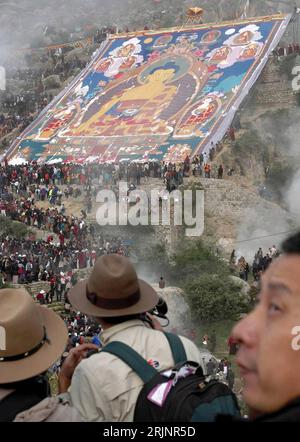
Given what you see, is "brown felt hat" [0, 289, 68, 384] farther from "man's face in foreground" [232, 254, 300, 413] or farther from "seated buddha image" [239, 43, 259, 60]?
"seated buddha image" [239, 43, 259, 60]

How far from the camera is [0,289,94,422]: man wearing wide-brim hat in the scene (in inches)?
A: 105

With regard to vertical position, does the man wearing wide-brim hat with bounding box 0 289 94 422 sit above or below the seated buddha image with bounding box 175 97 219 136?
above

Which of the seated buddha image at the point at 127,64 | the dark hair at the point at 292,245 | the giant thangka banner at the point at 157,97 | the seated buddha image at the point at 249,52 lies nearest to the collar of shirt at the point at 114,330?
the dark hair at the point at 292,245

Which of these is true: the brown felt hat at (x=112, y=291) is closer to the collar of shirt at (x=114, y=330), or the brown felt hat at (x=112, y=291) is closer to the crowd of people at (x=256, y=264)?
the collar of shirt at (x=114, y=330)

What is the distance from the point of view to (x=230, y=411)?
7.86ft

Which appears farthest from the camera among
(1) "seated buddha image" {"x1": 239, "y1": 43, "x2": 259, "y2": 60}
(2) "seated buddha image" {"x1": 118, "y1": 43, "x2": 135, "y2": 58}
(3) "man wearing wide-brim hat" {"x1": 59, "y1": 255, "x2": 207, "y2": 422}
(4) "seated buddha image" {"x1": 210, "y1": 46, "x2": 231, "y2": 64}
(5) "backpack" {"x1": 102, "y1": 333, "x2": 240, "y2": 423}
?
(2) "seated buddha image" {"x1": 118, "y1": 43, "x2": 135, "y2": 58}

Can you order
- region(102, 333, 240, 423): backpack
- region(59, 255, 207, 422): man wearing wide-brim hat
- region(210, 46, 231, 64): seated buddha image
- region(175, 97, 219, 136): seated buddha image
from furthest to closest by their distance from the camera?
1. region(210, 46, 231, 64): seated buddha image
2. region(175, 97, 219, 136): seated buddha image
3. region(59, 255, 207, 422): man wearing wide-brim hat
4. region(102, 333, 240, 423): backpack

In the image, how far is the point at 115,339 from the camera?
291 centimetres

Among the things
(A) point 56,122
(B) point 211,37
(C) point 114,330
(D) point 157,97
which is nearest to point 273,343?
(C) point 114,330

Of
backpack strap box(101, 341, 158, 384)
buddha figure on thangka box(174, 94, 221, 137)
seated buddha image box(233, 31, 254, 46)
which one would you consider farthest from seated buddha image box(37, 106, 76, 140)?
backpack strap box(101, 341, 158, 384)

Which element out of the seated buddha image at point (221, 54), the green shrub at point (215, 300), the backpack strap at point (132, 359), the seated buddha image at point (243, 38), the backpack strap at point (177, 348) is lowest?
the green shrub at point (215, 300)

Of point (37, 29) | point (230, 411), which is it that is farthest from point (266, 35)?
point (230, 411)

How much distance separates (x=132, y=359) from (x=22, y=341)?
453 mm

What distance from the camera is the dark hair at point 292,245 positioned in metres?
1.85
